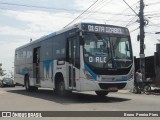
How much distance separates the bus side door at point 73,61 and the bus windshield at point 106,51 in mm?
573

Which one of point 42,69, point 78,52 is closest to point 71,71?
point 78,52

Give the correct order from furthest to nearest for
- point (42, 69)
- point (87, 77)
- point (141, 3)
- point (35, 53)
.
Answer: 1. point (141, 3)
2. point (35, 53)
3. point (42, 69)
4. point (87, 77)

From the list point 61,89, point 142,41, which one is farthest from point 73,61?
point 142,41

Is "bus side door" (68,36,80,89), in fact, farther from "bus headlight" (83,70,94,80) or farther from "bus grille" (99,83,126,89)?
"bus grille" (99,83,126,89)

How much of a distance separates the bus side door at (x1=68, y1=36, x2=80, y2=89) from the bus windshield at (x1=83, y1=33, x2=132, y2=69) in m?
0.57

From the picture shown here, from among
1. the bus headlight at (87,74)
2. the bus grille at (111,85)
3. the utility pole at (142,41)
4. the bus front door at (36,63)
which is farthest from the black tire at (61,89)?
the utility pole at (142,41)

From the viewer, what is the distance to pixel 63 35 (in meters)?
19.3

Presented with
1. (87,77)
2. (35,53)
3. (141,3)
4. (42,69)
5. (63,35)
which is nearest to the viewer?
(87,77)

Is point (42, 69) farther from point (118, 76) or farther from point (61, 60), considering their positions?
point (118, 76)

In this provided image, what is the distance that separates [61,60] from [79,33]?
2598 mm

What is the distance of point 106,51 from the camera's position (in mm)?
17422

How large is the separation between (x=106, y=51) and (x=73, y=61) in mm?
1681

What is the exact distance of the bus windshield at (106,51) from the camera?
17156 millimetres

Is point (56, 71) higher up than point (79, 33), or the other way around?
point (79, 33)
